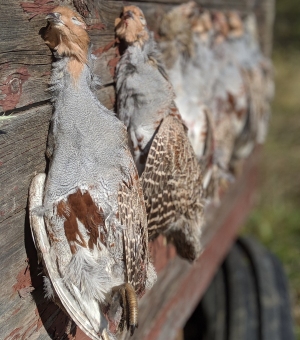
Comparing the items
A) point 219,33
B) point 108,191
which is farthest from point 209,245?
point 108,191

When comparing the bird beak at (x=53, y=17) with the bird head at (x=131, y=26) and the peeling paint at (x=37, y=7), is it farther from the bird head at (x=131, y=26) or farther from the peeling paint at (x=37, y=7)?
the bird head at (x=131, y=26)

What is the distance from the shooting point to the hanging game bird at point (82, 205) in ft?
5.72

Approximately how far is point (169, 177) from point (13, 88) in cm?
91

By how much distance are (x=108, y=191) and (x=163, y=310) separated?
81.0 inches

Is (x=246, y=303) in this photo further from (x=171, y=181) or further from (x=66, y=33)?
(x=66, y=33)

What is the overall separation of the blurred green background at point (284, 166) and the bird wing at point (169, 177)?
4.39 m

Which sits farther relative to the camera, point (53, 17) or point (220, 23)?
point (220, 23)

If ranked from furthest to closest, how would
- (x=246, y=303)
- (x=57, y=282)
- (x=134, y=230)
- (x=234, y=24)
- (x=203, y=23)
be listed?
1. (x=246, y=303)
2. (x=234, y=24)
3. (x=203, y=23)
4. (x=134, y=230)
5. (x=57, y=282)

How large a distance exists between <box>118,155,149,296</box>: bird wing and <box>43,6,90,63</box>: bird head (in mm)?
490

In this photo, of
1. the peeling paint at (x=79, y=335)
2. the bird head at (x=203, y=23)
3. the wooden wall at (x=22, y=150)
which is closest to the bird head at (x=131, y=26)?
the wooden wall at (x=22, y=150)

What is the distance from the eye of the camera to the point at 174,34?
2.93m

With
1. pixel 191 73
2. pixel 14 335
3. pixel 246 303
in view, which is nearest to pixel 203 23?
pixel 191 73

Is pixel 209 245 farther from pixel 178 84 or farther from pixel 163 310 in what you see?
pixel 178 84

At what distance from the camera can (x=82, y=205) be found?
1782 millimetres
